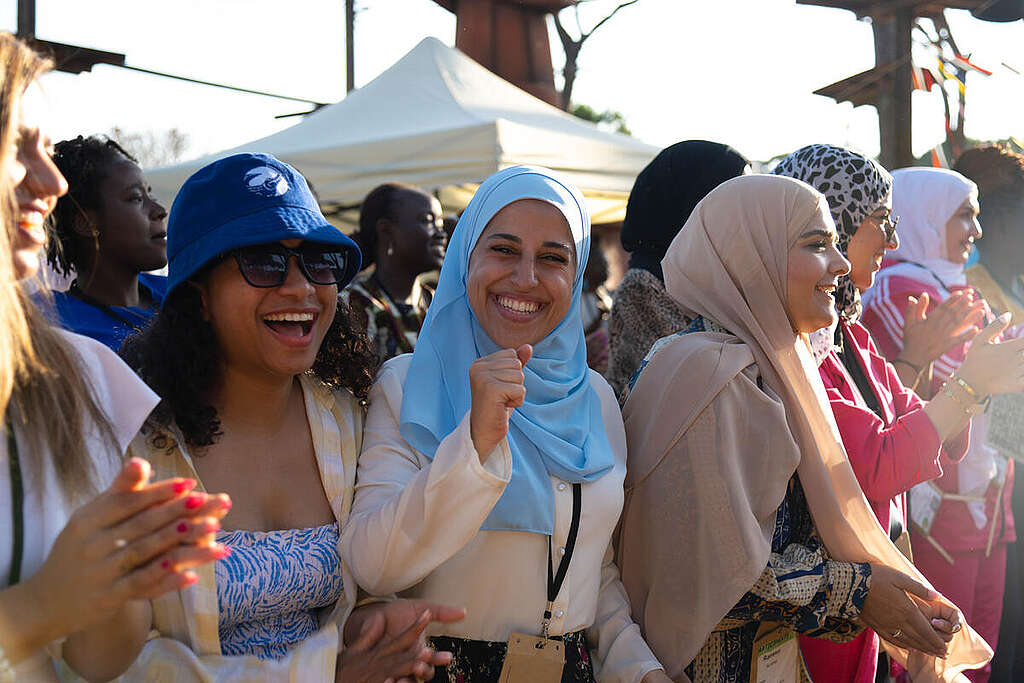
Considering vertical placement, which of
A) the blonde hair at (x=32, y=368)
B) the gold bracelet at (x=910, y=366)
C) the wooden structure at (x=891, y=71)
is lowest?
the gold bracelet at (x=910, y=366)

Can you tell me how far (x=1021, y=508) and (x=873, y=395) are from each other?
5.59 feet

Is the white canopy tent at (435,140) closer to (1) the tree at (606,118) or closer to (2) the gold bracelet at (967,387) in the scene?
(2) the gold bracelet at (967,387)

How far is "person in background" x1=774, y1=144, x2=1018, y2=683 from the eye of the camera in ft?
9.02

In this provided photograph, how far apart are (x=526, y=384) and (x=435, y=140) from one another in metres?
4.53

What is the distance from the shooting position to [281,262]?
208cm

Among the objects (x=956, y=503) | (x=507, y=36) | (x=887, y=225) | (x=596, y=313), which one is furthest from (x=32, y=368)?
(x=507, y=36)

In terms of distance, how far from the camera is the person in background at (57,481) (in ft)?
4.38

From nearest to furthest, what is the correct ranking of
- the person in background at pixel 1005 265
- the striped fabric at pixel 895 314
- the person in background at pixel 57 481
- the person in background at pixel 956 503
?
the person in background at pixel 57 481 → the person in background at pixel 956 503 → the striped fabric at pixel 895 314 → the person in background at pixel 1005 265

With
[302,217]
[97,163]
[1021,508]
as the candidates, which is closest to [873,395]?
[1021,508]

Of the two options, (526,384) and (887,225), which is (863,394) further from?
(526,384)

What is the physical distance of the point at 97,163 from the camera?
3088 mm

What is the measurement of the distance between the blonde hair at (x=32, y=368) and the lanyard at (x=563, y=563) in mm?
1021

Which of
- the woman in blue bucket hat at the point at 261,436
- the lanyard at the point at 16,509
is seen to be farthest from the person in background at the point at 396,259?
the lanyard at the point at 16,509

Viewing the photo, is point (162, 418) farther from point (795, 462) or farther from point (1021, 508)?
point (1021, 508)
